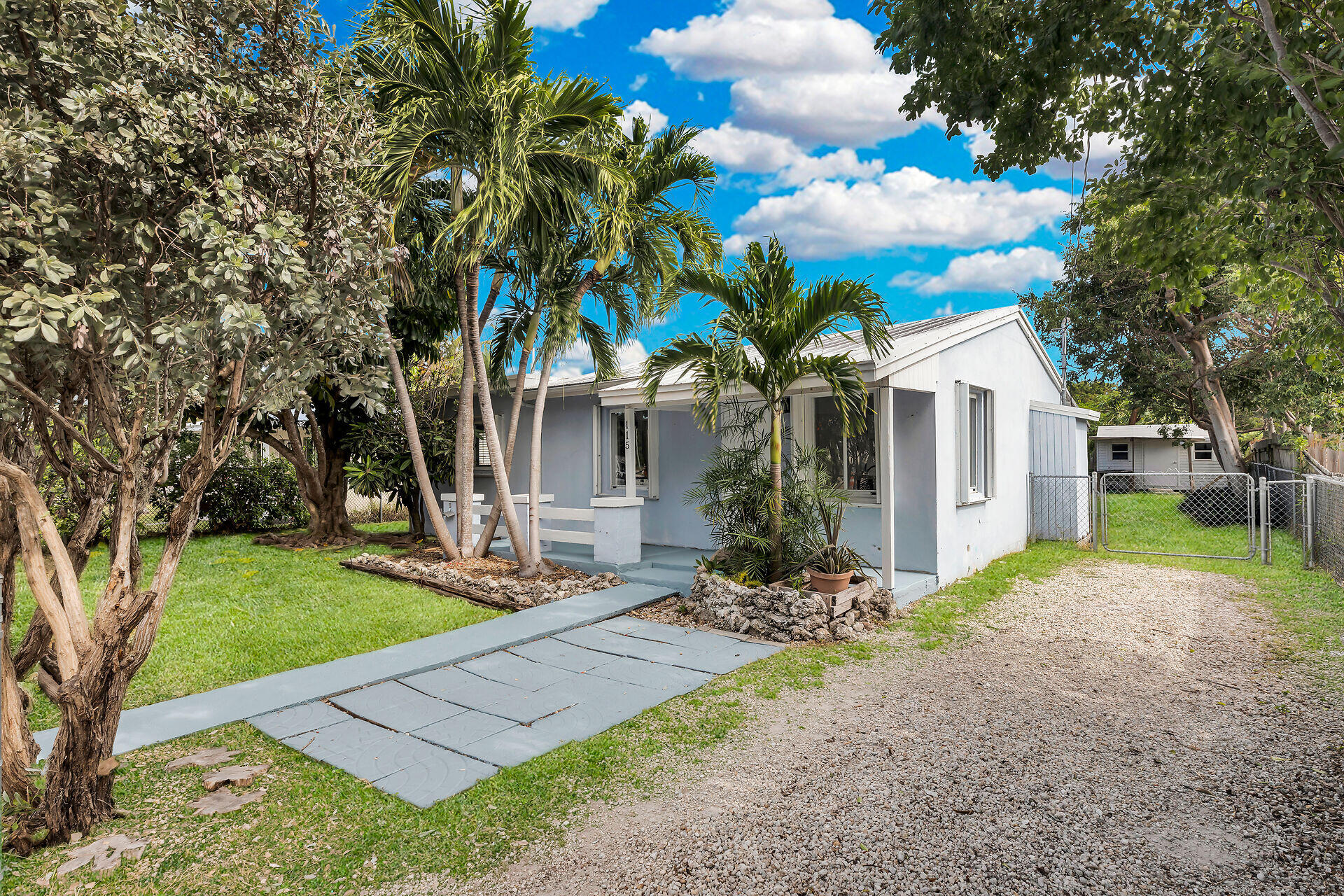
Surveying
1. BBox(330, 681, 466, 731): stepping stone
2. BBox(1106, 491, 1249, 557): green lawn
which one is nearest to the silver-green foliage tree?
BBox(330, 681, 466, 731): stepping stone

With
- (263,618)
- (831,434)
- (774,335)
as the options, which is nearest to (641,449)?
(831,434)

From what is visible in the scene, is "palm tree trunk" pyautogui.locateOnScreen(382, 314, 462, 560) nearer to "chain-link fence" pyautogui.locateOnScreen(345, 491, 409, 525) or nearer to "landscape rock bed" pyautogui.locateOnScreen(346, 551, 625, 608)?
"landscape rock bed" pyautogui.locateOnScreen(346, 551, 625, 608)

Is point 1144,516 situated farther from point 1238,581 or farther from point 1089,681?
point 1089,681

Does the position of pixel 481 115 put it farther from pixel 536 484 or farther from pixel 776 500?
pixel 776 500

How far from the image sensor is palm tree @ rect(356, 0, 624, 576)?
7.19 meters

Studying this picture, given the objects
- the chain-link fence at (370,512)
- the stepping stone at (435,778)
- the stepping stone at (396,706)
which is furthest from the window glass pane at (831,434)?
the chain-link fence at (370,512)

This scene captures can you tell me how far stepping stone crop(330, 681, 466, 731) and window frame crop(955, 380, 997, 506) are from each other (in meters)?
6.64

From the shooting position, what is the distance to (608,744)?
4.36m

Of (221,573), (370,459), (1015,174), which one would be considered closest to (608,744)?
(1015,174)

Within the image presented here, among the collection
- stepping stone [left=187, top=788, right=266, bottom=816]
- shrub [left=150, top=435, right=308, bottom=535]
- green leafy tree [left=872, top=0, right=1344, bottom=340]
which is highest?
green leafy tree [left=872, top=0, right=1344, bottom=340]

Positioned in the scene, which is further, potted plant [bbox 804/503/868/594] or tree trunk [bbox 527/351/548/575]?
tree trunk [bbox 527/351/548/575]

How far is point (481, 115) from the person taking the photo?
7.52 meters

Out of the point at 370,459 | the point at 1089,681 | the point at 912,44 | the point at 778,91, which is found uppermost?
the point at 778,91

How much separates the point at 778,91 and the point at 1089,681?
2465cm
